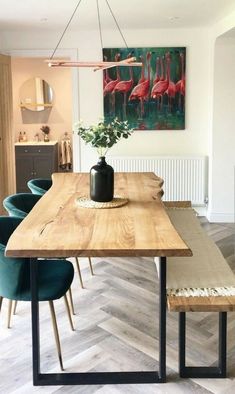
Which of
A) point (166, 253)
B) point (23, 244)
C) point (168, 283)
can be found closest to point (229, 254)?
point (168, 283)

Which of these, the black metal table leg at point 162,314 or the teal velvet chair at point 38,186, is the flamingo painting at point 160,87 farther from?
the black metal table leg at point 162,314

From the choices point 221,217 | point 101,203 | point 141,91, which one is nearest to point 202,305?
point 101,203

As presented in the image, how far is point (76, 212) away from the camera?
2.91m

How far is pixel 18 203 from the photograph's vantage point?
3459 mm

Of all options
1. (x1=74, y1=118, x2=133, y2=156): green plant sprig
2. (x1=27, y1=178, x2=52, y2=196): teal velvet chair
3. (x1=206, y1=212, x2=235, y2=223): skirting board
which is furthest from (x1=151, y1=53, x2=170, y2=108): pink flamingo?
(x1=74, y1=118, x2=133, y2=156): green plant sprig

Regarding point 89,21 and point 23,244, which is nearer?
point 23,244

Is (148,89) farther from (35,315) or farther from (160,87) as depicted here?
(35,315)

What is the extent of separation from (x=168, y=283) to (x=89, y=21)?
12.0 feet

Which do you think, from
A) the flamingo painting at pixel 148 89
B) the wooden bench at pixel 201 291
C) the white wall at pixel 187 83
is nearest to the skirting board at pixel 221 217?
the white wall at pixel 187 83

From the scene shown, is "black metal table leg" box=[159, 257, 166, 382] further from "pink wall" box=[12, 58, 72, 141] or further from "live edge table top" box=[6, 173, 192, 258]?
"pink wall" box=[12, 58, 72, 141]

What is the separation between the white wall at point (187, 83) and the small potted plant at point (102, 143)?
2842mm

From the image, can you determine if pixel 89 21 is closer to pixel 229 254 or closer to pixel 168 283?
pixel 229 254

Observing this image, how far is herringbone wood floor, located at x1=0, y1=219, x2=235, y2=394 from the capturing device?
246cm

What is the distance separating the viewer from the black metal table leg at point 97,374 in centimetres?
240
